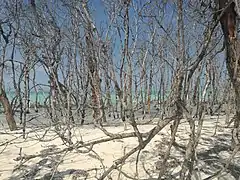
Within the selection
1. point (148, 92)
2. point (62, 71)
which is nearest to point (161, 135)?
point (62, 71)

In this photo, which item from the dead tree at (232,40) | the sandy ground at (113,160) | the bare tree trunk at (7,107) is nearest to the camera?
the dead tree at (232,40)

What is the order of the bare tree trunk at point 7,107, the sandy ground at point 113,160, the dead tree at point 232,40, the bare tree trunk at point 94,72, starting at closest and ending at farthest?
1. the dead tree at point 232,40
2. the bare tree trunk at point 94,72
3. the sandy ground at point 113,160
4. the bare tree trunk at point 7,107

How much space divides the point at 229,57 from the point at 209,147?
252cm

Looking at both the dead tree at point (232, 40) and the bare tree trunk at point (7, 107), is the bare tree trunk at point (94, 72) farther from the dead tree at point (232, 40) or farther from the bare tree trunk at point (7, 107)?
the bare tree trunk at point (7, 107)

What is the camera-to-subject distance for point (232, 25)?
3734 millimetres

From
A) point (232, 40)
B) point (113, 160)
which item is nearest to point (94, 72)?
point (113, 160)

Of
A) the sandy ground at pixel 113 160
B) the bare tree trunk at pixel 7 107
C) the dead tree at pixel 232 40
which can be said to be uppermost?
the dead tree at pixel 232 40

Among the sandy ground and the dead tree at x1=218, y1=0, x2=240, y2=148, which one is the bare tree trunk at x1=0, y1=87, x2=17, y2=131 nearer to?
the sandy ground

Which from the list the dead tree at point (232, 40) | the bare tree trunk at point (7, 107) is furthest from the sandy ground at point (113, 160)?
A: the bare tree trunk at point (7, 107)

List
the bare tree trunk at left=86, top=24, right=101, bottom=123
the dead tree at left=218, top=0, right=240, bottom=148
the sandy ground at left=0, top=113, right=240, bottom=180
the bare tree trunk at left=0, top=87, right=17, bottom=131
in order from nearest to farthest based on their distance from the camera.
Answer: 1. the dead tree at left=218, top=0, right=240, bottom=148
2. the bare tree trunk at left=86, top=24, right=101, bottom=123
3. the sandy ground at left=0, top=113, right=240, bottom=180
4. the bare tree trunk at left=0, top=87, right=17, bottom=131

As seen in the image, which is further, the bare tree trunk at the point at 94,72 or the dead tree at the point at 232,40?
the bare tree trunk at the point at 94,72

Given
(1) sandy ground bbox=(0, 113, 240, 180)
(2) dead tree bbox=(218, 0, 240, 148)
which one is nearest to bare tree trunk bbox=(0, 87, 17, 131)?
(1) sandy ground bbox=(0, 113, 240, 180)

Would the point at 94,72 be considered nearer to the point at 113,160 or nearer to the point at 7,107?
the point at 113,160

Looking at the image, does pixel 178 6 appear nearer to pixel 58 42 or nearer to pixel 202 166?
pixel 202 166
